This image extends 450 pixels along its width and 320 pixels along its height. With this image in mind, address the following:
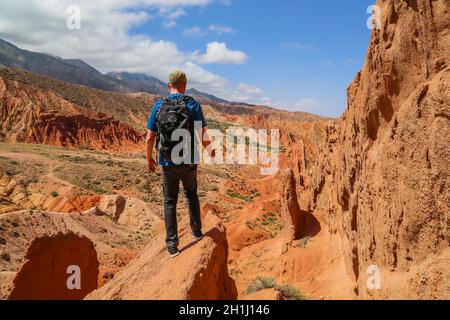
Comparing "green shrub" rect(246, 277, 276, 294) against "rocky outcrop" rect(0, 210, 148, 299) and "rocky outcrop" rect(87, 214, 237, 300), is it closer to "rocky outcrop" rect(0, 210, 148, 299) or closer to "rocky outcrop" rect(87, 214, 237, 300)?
"rocky outcrop" rect(0, 210, 148, 299)

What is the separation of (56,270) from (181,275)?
5811mm

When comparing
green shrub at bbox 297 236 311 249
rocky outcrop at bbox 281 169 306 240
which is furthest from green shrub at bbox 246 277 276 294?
rocky outcrop at bbox 281 169 306 240

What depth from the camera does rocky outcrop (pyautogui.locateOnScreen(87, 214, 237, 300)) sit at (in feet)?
13.7

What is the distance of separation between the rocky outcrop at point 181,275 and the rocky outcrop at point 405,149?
2.70 m

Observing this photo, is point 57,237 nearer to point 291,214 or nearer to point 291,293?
point 291,293

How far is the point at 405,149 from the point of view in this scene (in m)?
5.61

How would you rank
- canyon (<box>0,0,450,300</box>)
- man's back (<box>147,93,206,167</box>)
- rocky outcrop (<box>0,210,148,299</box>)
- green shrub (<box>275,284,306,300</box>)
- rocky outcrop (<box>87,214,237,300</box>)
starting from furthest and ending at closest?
green shrub (<box>275,284,306,300</box>)
rocky outcrop (<box>0,210,148,299</box>)
canyon (<box>0,0,450,300</box>)
man's back (<box>147,93,206,167</box>)
rocky outcrop (<box>87,214,237,300</box>)

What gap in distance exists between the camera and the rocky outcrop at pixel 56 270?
8.23 meters

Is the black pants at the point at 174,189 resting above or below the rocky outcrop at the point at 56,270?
above

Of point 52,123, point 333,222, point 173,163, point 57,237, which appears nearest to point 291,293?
point 333,222

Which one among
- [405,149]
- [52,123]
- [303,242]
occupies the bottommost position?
[303,242]

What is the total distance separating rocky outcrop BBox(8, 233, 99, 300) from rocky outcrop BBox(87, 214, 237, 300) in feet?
13.6

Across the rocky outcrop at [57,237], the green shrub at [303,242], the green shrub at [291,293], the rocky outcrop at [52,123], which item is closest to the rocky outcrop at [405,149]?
the green shrub at [291,293]

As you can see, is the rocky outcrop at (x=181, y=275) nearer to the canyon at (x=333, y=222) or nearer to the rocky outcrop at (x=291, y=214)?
the canyon at (x=333, y=222)
